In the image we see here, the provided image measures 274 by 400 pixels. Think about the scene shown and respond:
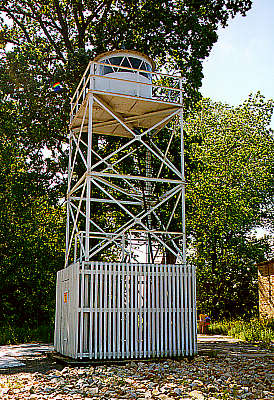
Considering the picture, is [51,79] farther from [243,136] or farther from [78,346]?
[243,136]

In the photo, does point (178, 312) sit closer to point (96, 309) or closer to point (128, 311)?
point (128, 311)

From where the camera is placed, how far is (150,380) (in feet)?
26.6

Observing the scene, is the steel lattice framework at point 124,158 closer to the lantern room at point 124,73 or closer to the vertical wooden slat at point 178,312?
the lantern room at point 124,73

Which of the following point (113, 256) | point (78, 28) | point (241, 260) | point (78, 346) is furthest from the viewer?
point (241, 260)

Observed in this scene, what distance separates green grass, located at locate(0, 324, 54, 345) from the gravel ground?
689 centimetres

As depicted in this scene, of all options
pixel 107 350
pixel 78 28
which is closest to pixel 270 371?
pixel 107 350

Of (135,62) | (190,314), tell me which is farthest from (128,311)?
(135,62)

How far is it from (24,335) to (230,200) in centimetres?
1566

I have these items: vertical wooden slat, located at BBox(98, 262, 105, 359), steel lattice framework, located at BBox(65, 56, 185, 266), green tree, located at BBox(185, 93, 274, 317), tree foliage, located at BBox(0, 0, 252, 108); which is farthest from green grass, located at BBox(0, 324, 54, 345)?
green tree, located at BBox(185, 93, 274, 317)

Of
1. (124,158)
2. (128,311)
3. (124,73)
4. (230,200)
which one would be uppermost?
(124,73)

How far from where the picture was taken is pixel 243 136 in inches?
1259

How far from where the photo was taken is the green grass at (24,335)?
56.1 ft

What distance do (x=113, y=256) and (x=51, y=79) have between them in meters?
10.00

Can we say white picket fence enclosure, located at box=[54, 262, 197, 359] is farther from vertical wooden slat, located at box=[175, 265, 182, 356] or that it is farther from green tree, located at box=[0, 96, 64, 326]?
green tree, located at box=[0, 96, 64, 326]
